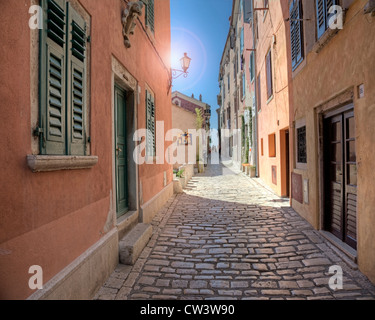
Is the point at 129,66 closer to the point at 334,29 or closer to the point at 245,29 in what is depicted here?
the point at 334,29

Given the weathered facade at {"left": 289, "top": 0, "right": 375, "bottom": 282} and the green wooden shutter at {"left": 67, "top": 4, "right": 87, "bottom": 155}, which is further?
the weathered facade at {"left": 289, "top": 0, "right": 375, "bottom": 282}

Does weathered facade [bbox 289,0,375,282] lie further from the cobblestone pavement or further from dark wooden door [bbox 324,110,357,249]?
the cobblestone pavement

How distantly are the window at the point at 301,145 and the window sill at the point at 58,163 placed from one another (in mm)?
4888

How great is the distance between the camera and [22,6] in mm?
1956

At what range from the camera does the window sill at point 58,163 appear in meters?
1.98

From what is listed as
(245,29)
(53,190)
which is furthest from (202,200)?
(245,29)

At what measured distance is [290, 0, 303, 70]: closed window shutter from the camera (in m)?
5.91

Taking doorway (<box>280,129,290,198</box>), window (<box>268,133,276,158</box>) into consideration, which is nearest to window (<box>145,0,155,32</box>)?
doorway (<box>280,129,290,198</box>)

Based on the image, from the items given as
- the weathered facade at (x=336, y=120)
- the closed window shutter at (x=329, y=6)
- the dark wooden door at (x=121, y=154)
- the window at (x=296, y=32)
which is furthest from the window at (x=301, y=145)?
the dark wooden door at (x=121, y=154)

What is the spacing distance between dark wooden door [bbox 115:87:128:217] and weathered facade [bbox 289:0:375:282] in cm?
375

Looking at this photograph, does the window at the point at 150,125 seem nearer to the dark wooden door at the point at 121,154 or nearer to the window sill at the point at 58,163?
the dark wooden door at the point at 121,154

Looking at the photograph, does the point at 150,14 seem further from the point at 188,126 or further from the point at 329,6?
the point at 188,126

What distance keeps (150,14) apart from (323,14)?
13.7 ft

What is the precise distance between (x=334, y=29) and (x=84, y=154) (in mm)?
4087
